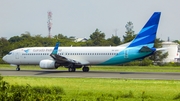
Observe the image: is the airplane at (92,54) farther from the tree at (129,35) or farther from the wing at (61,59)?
the tree at (129,35)

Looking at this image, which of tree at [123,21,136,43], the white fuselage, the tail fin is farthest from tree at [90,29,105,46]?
the tail fin

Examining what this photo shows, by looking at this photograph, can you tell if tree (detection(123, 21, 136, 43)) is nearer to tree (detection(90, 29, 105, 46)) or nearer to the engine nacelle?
tree (detection(90, 29, 105, 46))

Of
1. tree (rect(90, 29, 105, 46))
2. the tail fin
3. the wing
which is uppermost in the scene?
tree (rect(90, 29, 105, 46))

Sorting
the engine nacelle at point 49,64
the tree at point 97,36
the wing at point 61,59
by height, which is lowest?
the engine nacelle at point 49,64

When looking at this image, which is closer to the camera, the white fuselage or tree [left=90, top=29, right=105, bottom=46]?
the white fuselage

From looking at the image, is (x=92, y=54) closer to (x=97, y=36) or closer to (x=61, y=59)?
(x=61, y=59)

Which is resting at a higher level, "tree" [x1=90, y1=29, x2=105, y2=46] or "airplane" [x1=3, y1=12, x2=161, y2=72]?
"tree" [x1=90, y1=29, x2=105, y2=46]

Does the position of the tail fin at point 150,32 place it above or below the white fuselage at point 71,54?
above

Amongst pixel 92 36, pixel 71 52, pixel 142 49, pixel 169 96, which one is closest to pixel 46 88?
pixel 169 96

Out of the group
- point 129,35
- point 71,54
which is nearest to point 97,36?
point 129,35

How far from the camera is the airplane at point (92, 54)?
157 feet

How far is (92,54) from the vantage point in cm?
5103

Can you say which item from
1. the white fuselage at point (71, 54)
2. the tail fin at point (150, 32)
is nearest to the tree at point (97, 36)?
the white fuselage at point (71, 54)

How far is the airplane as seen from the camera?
47.9 m
